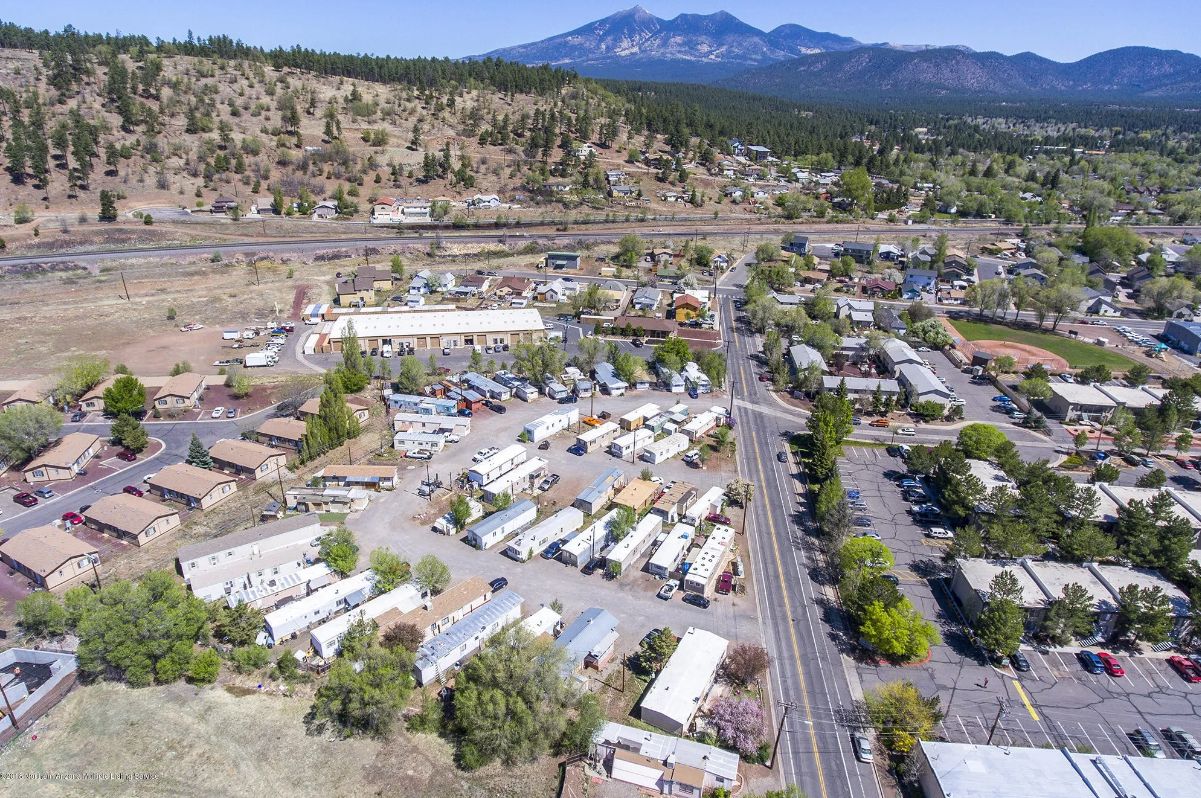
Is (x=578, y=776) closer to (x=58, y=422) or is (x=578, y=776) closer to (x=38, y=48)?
(x=58, y=422)

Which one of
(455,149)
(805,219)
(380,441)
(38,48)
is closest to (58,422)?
(380,441)

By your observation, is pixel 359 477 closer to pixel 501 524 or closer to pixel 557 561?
pixel 501 524

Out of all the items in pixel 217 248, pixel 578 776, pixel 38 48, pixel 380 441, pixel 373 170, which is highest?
pixel 38 48

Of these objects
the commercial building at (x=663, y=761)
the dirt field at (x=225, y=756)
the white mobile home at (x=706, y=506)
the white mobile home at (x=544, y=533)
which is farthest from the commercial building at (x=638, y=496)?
the dirt field at (x=225, y=756)

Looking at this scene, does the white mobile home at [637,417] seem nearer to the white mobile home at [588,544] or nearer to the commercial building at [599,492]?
the commercial building at [599,492]

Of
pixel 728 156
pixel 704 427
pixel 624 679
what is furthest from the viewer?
pixel 728 156
